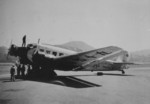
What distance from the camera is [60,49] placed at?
16141 mm

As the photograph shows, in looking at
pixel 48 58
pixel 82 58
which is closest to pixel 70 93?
pixel 82 58

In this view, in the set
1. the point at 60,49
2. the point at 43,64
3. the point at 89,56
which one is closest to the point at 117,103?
the point at 89,56

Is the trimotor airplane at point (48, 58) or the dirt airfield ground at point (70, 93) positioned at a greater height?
the trimotor airplane at point (48, 58)

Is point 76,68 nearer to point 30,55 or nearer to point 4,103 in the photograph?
point 30,55

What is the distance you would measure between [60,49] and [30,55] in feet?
11.4

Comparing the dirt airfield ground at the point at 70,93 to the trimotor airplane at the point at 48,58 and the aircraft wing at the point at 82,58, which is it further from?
the trimotor airplane at the point at 48,58

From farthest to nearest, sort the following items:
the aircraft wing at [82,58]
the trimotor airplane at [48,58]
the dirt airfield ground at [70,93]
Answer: the trimotor airplane at [48,58]
the aircraft wing at [82,58]
the dirt airfield ground at [70,93]

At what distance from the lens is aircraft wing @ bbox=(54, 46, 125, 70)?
37.1ft

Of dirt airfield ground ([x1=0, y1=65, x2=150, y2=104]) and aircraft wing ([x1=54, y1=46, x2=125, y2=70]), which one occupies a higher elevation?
aircraft wing ([x1=54, y1=46, x2=125, y2=70])

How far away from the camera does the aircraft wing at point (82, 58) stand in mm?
11309

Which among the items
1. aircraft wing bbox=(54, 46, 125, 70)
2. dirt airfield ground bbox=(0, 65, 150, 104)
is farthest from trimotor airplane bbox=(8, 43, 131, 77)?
dirt airfield ground bbox=(0, 65, 150, 104)

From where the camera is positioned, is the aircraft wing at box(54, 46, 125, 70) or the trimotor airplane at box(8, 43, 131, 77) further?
the trimotor airplane at box(8, 43, 131, 77)

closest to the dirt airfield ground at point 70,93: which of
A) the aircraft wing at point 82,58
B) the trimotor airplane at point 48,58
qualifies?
the aircraft wing at point 82,58

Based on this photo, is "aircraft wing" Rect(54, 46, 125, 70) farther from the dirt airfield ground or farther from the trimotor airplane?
the dirt airfield ground
